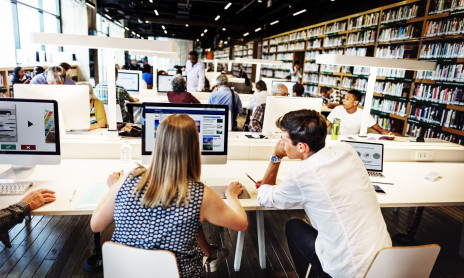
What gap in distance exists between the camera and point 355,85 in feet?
23.2

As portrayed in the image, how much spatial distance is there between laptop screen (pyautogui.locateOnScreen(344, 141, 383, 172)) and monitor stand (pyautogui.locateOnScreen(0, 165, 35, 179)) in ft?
7.58

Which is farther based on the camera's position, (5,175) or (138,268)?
(5,175)

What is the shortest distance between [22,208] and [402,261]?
171cm

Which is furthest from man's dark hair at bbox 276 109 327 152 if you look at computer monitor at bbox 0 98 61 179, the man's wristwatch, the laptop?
computer monitor at bbox 0 98 61 179

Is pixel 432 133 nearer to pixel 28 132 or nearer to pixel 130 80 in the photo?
pixel 130 80

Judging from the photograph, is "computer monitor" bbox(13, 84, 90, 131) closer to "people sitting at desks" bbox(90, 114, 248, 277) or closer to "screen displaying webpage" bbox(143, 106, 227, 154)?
"screen displaying webpage" bbox(143, 106, 227, 154)

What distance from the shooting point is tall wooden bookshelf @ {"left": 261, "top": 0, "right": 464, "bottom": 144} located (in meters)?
4.57

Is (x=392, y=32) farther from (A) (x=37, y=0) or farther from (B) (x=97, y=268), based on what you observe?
(A) (x=37, y=0)

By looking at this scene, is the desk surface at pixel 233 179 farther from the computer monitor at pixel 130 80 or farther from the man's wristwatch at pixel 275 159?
the computer monitor at pixel 130 80

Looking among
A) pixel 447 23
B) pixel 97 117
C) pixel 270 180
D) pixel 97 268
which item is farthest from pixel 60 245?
pixel 447 23

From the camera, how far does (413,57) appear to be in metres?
5.32

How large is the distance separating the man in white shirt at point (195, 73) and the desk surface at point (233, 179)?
4660 mm

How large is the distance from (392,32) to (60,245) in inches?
241

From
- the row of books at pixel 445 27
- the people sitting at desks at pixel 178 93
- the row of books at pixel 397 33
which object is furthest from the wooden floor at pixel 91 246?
the row of books at pixel 397 33
